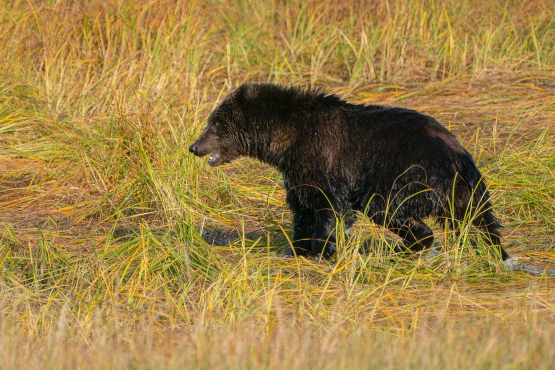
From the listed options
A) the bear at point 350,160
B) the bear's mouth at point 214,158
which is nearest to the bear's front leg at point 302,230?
the bear at point 350,160

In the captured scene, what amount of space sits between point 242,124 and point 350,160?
97 cm

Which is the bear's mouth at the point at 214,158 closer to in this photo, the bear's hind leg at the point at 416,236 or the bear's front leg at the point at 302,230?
the bear's front leg at the point at 302,230

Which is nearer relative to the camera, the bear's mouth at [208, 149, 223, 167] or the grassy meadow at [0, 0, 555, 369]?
the grassy meadow at [0, 0, 555, 369]

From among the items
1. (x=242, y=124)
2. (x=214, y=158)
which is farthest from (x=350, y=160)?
(x=214, y=158)

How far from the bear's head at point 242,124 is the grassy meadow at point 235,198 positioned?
0.53m

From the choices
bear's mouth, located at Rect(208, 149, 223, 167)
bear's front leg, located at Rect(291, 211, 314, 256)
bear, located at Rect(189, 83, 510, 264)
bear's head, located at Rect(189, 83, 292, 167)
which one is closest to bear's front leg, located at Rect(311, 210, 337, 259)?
bear, located at Rect(189, 83, 510, 264)

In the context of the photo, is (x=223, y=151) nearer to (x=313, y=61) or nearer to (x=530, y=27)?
(x=313, y=61)

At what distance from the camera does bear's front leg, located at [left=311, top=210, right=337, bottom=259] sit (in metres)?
5.91

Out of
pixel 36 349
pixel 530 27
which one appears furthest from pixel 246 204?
pixel 530 27

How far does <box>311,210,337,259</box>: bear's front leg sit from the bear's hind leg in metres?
0.44

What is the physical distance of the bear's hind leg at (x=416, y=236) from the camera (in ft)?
19.4

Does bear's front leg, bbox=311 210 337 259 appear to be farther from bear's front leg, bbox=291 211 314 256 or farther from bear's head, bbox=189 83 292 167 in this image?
bear's head, bbox=189 83 292 167

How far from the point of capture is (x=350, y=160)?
584 centimetres

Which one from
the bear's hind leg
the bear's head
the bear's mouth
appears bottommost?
the bear's hind leg
